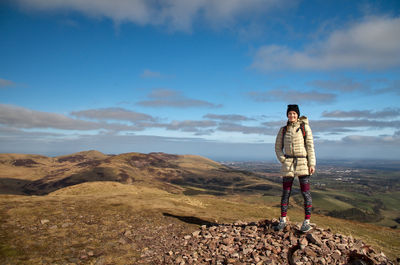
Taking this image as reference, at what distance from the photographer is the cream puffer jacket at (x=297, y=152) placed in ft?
41.1

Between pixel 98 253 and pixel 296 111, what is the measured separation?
519 inches

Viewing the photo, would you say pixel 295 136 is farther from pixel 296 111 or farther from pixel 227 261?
pixel 227 261

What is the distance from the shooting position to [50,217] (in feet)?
56.0

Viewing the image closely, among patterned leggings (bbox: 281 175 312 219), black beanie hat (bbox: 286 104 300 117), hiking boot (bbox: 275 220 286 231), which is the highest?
black beanie hat (bbox: 286 104 300 117)

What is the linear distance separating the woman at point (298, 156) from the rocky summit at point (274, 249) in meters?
0.92

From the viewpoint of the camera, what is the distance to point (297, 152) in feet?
41.5

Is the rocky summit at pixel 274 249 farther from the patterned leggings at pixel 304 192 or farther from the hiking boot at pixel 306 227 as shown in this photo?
the patterned leggings at pixel 304 192

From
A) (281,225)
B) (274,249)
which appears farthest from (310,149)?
(274,249)

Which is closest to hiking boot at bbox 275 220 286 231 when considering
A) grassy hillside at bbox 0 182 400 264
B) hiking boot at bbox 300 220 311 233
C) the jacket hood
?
hiking boot at bbox 300 220 311 233

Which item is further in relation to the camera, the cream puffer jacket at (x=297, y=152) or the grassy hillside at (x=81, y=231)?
the cream puffer jacket at (x=297, y=152)

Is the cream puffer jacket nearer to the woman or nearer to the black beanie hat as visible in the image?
the woman

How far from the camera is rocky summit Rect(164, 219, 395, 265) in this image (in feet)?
35.8

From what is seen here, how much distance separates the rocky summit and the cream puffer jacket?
132 inches

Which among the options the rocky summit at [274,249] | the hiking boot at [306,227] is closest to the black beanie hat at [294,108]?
the hiking boot at [306,227]
